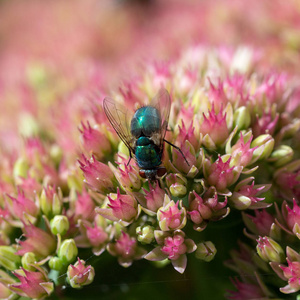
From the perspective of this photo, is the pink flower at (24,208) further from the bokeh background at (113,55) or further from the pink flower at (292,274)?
the pink flower at (292,274)

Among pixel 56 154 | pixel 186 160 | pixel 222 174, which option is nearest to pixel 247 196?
pixel 222 174

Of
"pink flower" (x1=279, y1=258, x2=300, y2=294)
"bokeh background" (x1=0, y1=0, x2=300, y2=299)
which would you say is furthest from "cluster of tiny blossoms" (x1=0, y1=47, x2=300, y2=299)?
"bokeh background" (x1=0, y1=0, x2=300, y2=299)

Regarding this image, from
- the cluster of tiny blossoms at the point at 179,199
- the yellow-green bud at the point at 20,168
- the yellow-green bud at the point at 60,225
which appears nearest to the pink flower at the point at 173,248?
the cluster of tiny blossoms at the point at 179,199

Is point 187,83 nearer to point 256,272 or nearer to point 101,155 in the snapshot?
point 101,155

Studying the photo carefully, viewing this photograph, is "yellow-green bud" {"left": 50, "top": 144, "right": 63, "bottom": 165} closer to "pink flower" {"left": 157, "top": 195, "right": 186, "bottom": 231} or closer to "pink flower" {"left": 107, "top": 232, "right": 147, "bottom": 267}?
"pink flower" {"left": 107, "top": 232, "right": 147, "bottom": 267}

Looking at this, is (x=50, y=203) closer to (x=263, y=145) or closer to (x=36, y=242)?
(x=36, y=242)

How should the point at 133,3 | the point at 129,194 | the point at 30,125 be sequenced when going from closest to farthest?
the point at 129,194 < the point at 30,125 < the point at 133,3

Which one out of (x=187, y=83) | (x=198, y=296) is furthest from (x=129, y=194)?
(x=187, y=83)
